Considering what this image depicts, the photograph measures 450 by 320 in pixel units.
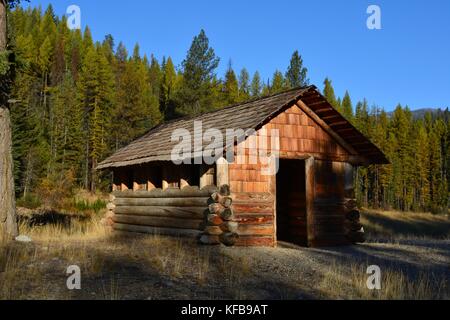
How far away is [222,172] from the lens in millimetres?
11984

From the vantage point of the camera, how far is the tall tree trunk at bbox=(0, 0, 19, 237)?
10.9 m

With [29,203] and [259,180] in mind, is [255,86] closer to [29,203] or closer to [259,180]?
[29,203]

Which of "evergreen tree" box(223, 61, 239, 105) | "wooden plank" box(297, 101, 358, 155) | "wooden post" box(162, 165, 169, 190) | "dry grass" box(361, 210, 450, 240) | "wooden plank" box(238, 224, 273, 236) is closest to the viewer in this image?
"wooden plank" box(238, 224, 273, 236)

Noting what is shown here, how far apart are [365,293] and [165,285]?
3.01 meters

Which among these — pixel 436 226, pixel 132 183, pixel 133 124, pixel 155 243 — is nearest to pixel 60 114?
pixel 133 124

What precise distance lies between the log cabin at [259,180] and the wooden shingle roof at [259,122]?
36mm

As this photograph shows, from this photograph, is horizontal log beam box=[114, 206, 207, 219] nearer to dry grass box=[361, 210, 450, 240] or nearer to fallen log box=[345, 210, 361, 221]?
fallen log box=[345, 210, 361, 221]

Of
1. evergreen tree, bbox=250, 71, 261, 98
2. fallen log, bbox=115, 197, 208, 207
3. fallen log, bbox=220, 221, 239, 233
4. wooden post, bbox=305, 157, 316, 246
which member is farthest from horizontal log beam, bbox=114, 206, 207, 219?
evergreen tree, bbox=250, 71, 261, 98

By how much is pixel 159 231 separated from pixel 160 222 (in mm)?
272

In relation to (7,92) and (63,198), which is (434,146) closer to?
(63,198)

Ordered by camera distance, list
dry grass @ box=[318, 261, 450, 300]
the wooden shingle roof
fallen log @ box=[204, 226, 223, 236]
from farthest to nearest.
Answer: the wooden shingle roof
fallen log @ box=[204, 226, 223, 236]
dry grass @ box=[318, 261, 450, 300]

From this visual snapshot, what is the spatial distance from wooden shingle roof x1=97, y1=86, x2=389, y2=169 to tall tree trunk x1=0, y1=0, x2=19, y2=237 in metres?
3.91

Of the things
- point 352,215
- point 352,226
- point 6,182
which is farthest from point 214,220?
point 352,226

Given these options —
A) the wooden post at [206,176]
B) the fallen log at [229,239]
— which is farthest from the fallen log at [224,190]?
the fallen log at [229,239]
